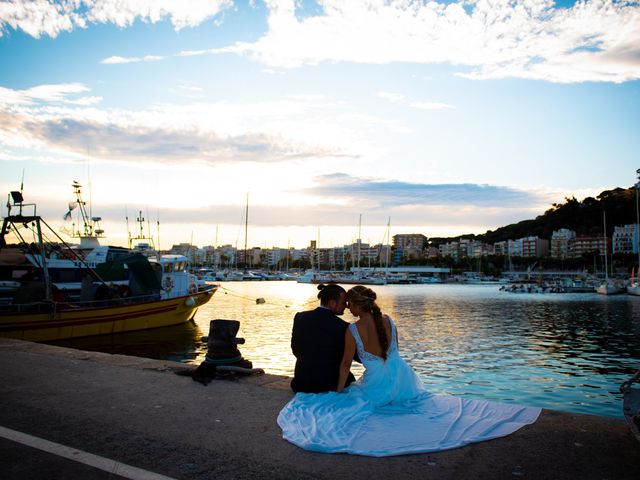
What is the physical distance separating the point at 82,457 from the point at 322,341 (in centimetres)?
276

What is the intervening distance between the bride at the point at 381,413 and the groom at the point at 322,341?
14cm

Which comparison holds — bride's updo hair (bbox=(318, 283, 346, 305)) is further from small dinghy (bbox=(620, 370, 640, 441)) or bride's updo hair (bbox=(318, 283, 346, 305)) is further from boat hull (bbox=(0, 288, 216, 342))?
boat hull (bbox=(0, 288, 216, 342))

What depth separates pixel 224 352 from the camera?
8.23 metres

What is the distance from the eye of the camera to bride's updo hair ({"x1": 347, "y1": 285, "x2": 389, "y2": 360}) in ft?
19.4

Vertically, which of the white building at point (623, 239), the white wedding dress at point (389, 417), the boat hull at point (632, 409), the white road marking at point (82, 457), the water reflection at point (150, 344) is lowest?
the water reflection at point (150, 344)

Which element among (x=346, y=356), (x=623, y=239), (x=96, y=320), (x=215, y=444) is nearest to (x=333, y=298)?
(x=346, y=356)

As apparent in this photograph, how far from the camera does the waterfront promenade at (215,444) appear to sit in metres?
4.25

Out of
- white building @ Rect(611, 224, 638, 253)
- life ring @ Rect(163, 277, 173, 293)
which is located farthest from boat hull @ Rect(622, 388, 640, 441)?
white building @ Rect(611, 224, 638, 253)

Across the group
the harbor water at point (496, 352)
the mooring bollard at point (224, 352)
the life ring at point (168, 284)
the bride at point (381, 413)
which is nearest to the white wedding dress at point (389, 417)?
the bride at point (381, 413)

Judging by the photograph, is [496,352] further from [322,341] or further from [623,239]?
[623,239]

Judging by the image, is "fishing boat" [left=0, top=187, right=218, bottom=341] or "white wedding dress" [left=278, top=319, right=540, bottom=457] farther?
"fishing boat" [left=0, top=187, right=218, bottom=341]

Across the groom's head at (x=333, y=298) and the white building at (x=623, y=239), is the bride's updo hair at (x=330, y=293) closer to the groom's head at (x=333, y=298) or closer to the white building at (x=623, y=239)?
the groom's head at (x=333, y=298)

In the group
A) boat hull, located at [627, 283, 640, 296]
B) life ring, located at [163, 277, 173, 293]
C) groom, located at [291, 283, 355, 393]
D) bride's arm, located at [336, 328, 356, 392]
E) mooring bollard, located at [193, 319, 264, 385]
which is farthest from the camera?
boat hull, located at [627, 283, 640, 296]

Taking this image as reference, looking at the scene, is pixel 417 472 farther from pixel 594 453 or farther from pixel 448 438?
pixel 594 453
